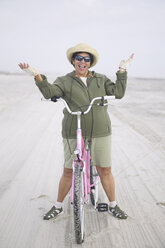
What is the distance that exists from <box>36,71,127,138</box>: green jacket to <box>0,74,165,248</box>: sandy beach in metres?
1.01

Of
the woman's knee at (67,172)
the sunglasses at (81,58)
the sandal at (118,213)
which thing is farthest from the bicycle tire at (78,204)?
the sunglasses at (81,58)

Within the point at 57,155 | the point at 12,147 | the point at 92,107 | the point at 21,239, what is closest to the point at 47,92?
the point at 92,107

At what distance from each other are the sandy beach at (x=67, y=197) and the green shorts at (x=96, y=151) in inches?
26.5

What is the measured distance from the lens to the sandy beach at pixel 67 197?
261 centimetres

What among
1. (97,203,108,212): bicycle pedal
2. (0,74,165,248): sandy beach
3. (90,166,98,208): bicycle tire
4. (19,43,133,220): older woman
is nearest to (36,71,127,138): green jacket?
(19,43,133,220): older woman

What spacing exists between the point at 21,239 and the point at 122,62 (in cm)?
204

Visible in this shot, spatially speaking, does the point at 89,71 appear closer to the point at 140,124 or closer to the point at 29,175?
the point at 29,175

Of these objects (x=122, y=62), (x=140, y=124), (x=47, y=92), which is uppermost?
(x=122, y=62)

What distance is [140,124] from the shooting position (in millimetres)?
7609

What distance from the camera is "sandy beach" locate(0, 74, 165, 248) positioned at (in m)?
2.61

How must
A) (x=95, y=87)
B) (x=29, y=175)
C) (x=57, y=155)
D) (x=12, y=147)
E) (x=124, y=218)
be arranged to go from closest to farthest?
(x=95, y=87) < (x=124, y=218) < (x=29, y=175) < (x=57, y=155) < (x=12, y=147)

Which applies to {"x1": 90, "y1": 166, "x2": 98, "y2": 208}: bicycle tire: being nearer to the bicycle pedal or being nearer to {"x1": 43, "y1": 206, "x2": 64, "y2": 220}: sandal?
the bicycle pedal

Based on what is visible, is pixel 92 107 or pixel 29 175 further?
pixel 29 175

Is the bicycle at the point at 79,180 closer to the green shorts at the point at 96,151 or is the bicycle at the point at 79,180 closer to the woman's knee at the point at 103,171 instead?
the green shorts at the point at 96,151
